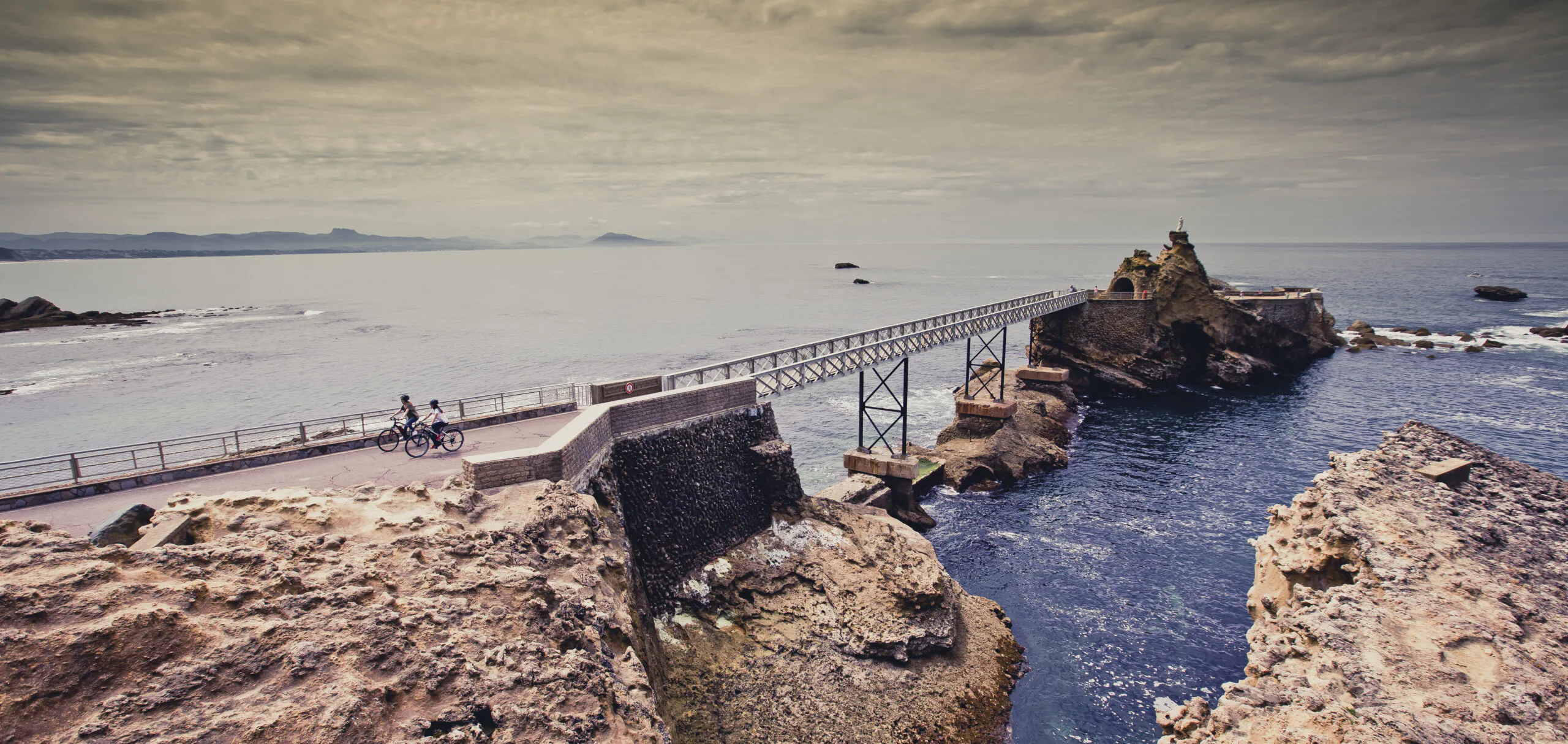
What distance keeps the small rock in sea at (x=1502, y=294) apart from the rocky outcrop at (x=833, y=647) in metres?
132

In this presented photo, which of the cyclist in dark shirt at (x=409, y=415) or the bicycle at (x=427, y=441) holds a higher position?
the cyclist in dark shirt at (x=409, y=415)

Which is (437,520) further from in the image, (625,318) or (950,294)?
(950,294)

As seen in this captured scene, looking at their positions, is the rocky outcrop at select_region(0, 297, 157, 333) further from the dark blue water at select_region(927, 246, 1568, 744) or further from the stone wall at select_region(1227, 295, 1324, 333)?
the stone wall at select_region(1227, 295, 1324, 333)

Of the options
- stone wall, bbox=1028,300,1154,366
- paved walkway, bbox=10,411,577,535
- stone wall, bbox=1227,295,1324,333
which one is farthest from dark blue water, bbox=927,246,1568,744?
paved walkway, bbox=10,411,577,535

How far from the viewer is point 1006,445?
3603 cm

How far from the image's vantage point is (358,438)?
19.1m

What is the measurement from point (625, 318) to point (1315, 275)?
16740 cm

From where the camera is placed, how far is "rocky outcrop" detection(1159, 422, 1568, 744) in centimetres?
1241

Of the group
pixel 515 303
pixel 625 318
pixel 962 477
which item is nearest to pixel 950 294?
pixel 625 318

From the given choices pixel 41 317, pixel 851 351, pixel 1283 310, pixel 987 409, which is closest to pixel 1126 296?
pixel 1283 310

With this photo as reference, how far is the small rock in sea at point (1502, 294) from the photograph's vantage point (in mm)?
104831

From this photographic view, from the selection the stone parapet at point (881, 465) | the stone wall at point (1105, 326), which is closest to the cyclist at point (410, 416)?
the stone parapet at point (881, 465)

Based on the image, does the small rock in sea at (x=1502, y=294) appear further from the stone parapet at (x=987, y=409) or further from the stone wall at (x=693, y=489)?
the stone wall at (x=693, y=489)

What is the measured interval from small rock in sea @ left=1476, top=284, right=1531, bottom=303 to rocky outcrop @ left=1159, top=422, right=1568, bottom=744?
11861 centimetres
